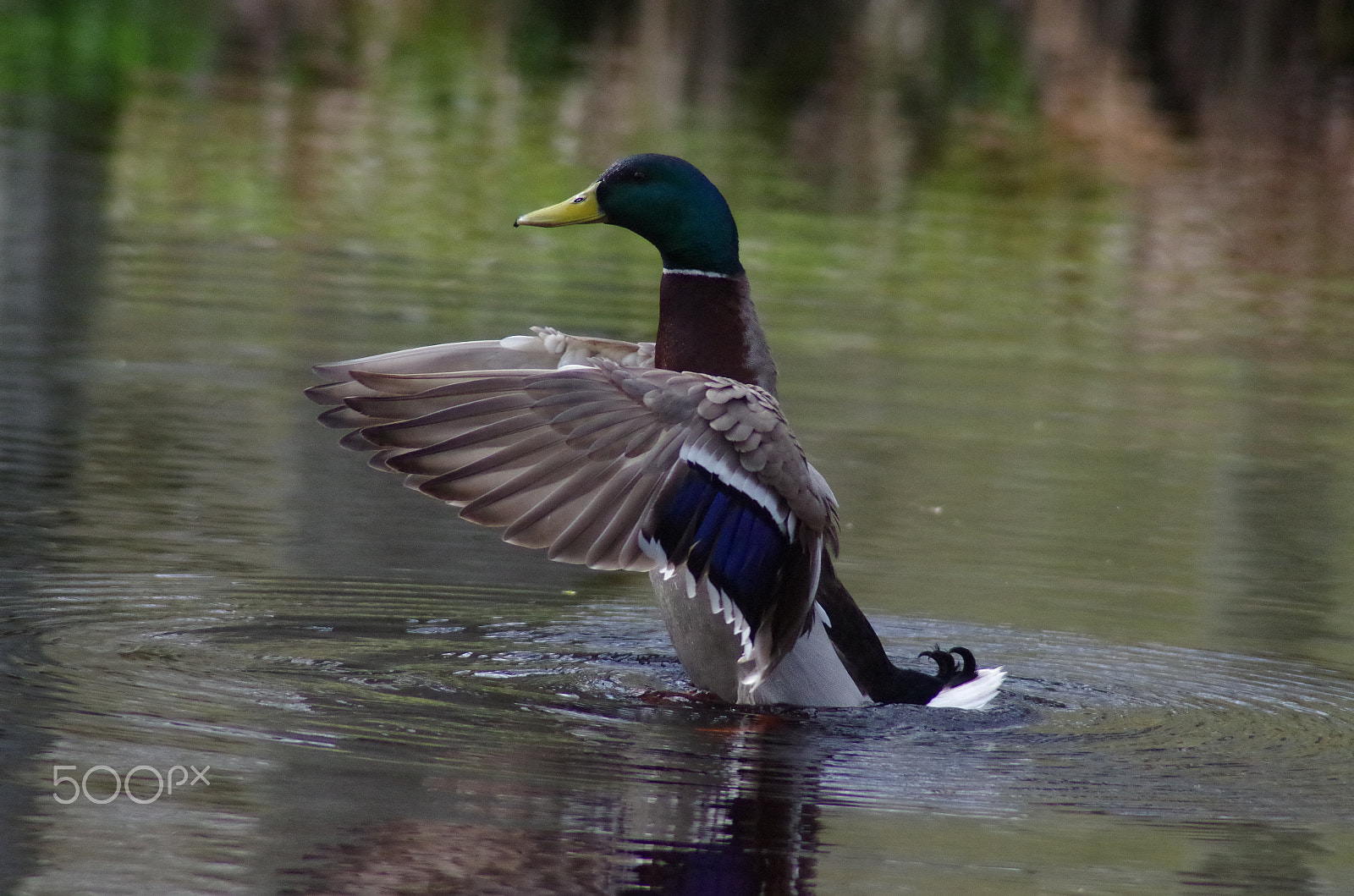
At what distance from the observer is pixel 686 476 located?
520 centimetres

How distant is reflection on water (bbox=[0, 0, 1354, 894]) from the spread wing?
473 millimetres

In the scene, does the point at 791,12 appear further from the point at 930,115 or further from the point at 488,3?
the point at 930,115

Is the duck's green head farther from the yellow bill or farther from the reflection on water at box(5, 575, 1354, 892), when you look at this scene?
the reflection on water at box(5, 575, 1354, 892)

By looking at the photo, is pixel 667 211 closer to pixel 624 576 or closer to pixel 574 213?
pixel 574 213

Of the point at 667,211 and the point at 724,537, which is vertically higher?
the point at 667,211

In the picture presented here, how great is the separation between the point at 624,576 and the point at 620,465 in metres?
2.39

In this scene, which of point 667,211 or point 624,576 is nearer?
point 667,211

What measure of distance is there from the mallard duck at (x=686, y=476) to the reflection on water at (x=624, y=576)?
0.18 meters

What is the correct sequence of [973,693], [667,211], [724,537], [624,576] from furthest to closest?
[624,576]
[667,211]
[973,693]
[724,537]
